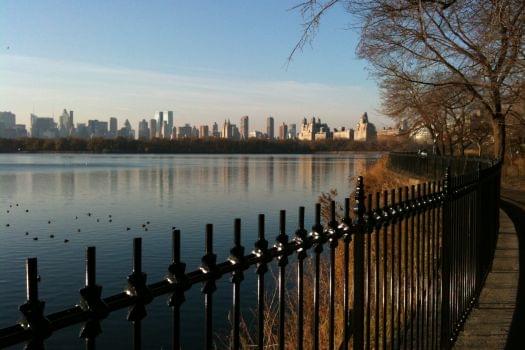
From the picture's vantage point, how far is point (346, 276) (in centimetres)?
358

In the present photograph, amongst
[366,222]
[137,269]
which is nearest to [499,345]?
[366,222]

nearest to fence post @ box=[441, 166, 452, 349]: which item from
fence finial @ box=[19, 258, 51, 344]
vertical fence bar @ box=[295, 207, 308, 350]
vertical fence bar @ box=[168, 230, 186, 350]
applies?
vertical fence bar @ box=[295, 207, 308, 350]

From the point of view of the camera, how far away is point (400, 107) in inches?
1303

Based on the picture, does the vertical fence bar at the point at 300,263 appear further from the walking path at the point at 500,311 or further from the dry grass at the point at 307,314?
the walking path at the point at 500,311

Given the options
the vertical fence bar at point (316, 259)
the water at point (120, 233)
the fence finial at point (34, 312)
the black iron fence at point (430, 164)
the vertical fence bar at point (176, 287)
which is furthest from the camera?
the black iron fence at point (430, 164)

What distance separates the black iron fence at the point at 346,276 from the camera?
5.74 ft

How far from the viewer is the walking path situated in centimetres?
594

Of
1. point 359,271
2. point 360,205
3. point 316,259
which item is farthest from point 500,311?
point 316,259

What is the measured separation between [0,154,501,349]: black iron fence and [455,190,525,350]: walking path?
0.55 feet

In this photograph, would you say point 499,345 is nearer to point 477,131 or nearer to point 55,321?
point 55,321

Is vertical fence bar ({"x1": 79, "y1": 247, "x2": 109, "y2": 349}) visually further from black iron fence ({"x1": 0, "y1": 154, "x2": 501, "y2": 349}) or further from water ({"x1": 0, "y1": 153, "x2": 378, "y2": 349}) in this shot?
water ({"x1": 0, "y1": 153, "x2": 378, "y2": 349})

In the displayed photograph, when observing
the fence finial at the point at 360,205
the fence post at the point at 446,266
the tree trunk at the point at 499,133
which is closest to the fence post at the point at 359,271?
the fence finial at the point at 360,205

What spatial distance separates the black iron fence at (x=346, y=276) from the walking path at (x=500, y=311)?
0.17 metres

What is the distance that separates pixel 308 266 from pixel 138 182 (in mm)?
41530
